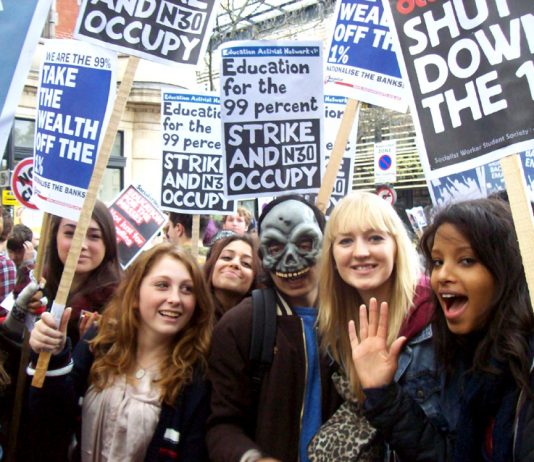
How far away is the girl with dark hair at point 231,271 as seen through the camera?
12.0ft

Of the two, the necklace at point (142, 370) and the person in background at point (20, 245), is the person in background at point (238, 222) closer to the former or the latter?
the person in background at point (20, 245)

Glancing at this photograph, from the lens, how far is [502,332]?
193cm

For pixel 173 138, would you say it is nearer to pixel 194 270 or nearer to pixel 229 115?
pixel 229 115

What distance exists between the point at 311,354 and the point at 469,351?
0.65m

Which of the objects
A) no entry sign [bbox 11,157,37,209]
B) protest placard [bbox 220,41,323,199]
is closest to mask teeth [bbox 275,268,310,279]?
protest placard [bbox 220,41,323,199]

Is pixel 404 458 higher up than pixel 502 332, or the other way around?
pixel 502 332

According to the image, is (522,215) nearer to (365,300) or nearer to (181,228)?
(365,300)

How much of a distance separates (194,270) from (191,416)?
0.64 meters

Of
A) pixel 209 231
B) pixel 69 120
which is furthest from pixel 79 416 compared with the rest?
pixel 209 231

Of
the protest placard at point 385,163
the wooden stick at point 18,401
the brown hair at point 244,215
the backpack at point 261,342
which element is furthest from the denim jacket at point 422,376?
the protest placard at point 385,163

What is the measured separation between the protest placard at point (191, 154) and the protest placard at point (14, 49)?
296 cm

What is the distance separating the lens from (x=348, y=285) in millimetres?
2549

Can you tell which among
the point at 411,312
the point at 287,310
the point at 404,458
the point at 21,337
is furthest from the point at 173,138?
the point at 404,458

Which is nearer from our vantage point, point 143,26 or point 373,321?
point 373,321
